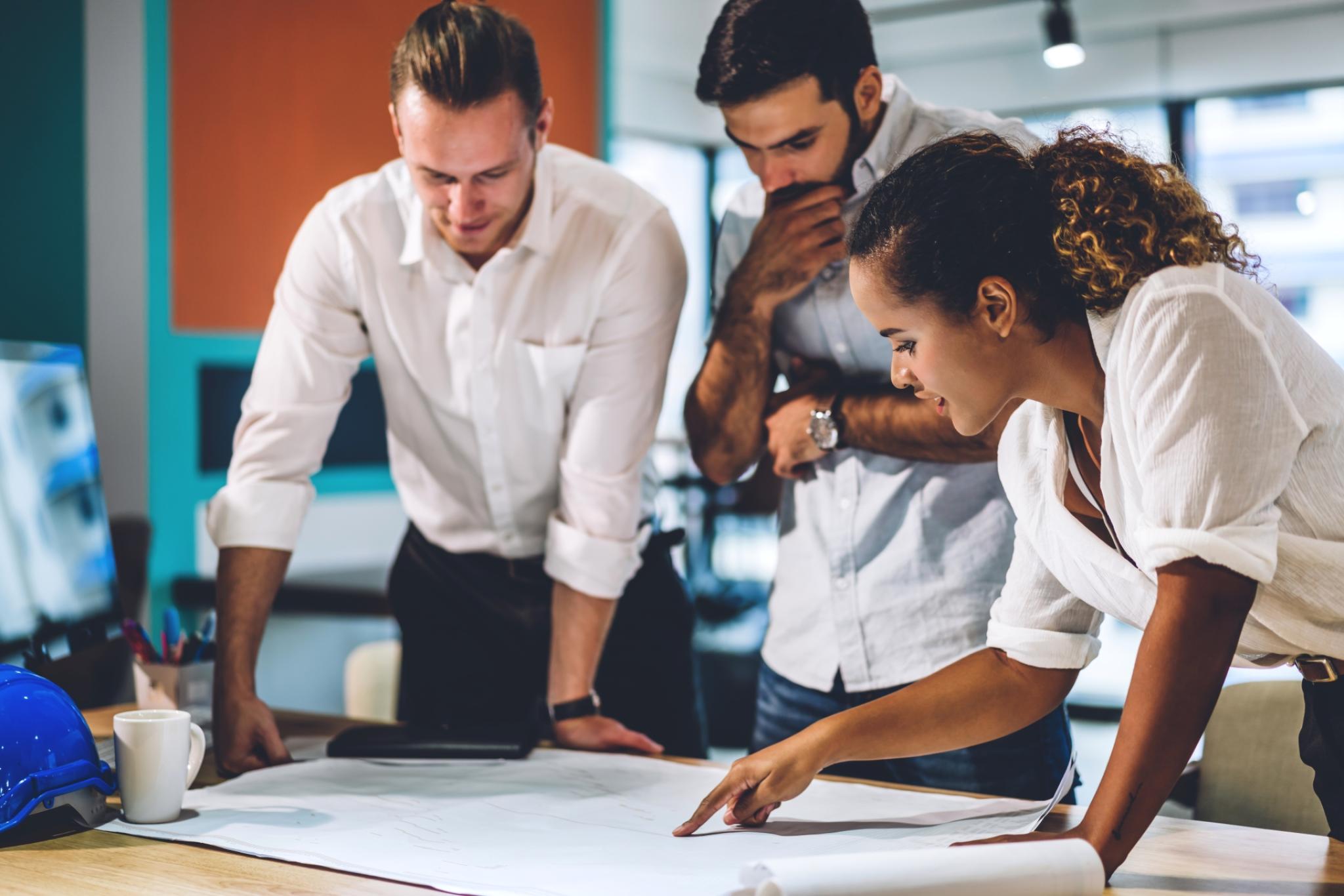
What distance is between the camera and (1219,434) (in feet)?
3.27

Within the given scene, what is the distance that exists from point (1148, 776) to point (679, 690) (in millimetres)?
1021

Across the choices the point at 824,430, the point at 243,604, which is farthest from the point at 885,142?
the point at 243,604

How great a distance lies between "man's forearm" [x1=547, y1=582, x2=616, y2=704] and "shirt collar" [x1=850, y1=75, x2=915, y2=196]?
2.22 ft

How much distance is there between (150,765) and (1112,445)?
0.97 meters

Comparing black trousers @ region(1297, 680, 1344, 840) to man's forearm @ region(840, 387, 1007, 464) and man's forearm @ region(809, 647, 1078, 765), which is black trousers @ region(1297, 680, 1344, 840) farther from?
man's forearm @ region(840, 387, 1007, 464)

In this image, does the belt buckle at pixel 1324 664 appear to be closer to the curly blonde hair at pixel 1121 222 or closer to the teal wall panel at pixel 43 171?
the curly blonde hair at pixel 1121 222

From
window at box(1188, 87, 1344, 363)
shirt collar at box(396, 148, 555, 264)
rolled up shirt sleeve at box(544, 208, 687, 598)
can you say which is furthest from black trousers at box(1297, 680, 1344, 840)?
window at box(1188, 87, 1344, 363)

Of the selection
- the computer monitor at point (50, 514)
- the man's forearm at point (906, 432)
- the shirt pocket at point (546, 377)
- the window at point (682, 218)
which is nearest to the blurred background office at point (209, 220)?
the man's forearm at point (906, 432)

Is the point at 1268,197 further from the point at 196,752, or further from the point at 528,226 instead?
the point at 196,752

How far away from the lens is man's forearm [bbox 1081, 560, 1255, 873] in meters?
1.01

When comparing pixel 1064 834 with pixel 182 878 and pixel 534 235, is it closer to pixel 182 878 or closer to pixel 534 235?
pixel 182 878

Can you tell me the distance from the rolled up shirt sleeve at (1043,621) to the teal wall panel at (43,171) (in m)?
1.91

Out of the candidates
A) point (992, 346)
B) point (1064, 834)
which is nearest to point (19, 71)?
point (992, 346)

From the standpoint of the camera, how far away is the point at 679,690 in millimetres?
1987
